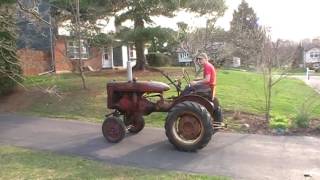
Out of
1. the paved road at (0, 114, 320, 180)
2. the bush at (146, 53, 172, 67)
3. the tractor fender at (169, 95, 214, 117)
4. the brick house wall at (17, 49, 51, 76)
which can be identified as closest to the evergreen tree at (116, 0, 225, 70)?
the brick house wall at (17, 49, 51, 76)

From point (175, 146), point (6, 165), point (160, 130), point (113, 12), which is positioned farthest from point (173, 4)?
point (6, 165)

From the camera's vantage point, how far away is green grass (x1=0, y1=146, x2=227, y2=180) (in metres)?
8.64

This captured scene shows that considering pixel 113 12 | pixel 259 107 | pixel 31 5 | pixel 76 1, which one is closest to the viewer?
pixel 31 5

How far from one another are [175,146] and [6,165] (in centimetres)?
347

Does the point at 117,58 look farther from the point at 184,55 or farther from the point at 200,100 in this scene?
the point at 200,100

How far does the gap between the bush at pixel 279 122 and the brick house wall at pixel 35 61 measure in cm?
1939

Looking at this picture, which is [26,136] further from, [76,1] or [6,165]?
[76,1]

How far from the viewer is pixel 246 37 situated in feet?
82.0

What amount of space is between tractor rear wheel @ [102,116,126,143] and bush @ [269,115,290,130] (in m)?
4.23

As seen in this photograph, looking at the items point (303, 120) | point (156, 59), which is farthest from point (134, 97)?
point (156, 59)

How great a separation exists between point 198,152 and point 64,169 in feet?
9.58

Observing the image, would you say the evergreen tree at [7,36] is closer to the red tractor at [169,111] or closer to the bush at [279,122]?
the red tractor at [169,111]

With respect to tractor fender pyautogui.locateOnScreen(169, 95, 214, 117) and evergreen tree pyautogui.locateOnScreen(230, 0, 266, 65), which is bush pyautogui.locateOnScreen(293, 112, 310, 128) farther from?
tractor fender pyautogui.locateOnScreen(169, 95, 214, 117)

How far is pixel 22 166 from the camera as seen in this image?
9477 millimetres
